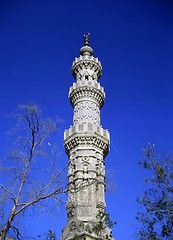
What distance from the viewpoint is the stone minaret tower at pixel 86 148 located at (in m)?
20.8

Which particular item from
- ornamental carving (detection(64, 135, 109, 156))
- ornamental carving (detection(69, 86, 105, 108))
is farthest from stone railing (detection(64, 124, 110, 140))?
ornamental carving (detection(69, 86, 105, 108))

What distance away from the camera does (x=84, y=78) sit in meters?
28.0

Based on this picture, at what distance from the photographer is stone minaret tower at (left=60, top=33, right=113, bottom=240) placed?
68.2 feet

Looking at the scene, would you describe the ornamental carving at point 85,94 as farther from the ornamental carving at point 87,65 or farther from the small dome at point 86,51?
the small dome at point 86,51

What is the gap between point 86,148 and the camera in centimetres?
2370

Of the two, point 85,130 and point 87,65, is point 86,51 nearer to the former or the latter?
point 87,65

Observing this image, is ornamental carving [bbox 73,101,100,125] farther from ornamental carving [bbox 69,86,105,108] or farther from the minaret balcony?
the minaret balcony

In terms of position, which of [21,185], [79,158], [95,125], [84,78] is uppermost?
[84,78]

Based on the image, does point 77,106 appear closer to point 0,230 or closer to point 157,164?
point 157,164

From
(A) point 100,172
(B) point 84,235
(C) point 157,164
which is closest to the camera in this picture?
(C) point 157,164

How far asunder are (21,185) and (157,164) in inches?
206

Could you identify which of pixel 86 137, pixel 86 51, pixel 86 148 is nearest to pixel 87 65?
pixel 86 51

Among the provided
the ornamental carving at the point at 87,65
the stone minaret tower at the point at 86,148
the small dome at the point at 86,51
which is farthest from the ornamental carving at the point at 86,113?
the small dome at the point at 86,51

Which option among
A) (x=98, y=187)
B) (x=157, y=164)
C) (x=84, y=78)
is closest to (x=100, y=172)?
(x=98, y=187)
